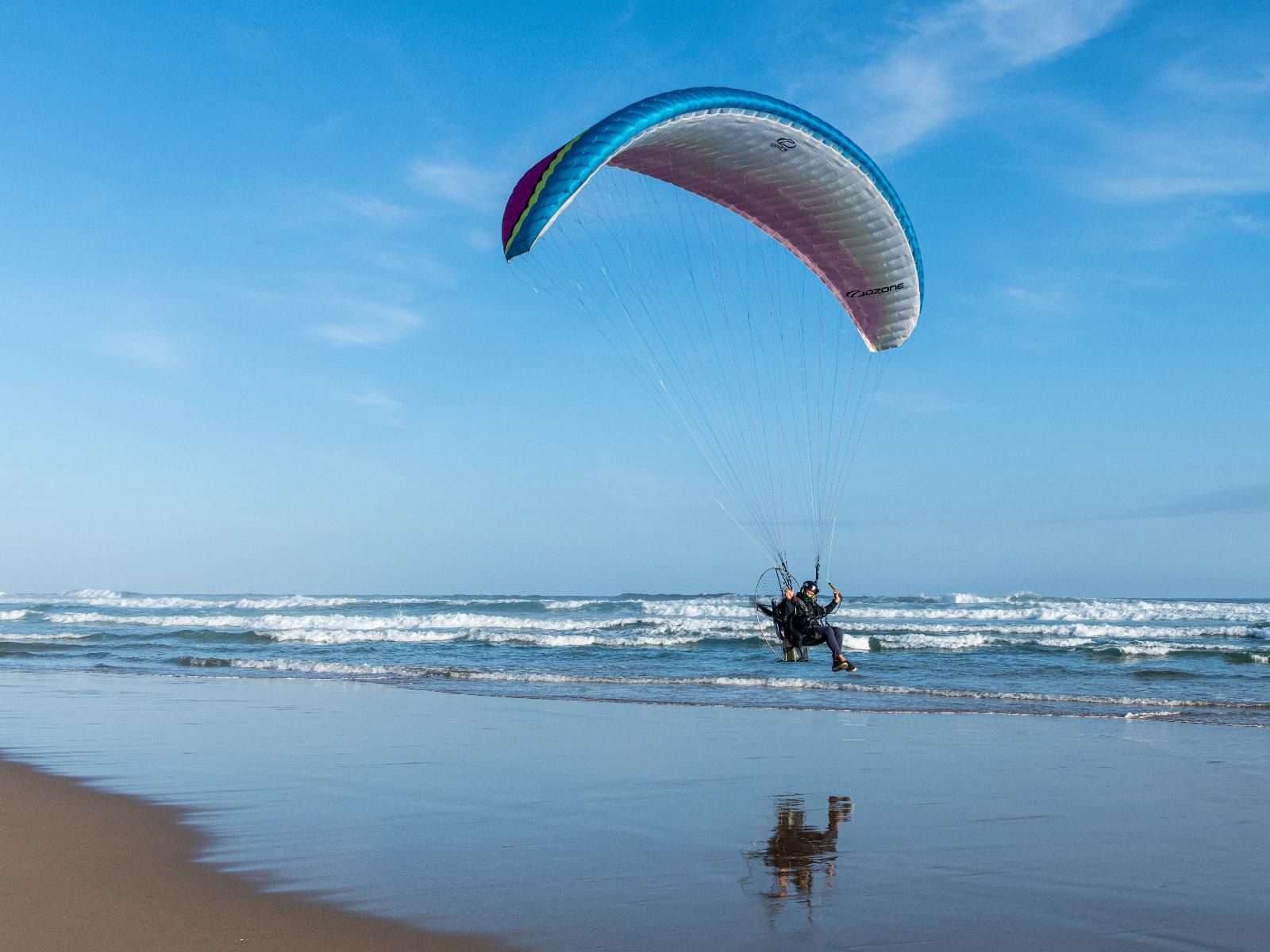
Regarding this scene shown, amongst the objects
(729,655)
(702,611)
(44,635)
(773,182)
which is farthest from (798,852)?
(702,611)

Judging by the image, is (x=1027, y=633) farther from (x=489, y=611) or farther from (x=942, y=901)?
(x=942, y=901)

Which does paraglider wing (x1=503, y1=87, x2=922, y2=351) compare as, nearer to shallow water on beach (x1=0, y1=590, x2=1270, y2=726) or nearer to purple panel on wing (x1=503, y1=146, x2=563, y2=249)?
purple panel on wing (x1=503, y1=146, x2=563, y2=249)

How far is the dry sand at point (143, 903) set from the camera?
160 inches

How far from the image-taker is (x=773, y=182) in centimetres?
1055

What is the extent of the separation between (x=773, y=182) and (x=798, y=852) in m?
6.99

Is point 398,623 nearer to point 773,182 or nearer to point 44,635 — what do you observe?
point 44,635

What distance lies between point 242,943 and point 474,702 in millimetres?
9524

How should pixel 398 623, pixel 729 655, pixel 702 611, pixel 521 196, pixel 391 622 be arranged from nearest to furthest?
pixel 521 196, pixel 729 655, pixel 398 623, pixel 391 622, pixel 702 611

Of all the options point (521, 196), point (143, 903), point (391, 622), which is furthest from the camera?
point (391, 622)

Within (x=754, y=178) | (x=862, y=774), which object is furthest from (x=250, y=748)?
(x=754, y=178)

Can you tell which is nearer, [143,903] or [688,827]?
[143,903]

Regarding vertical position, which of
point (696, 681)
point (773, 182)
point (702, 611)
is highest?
point (773, 182)

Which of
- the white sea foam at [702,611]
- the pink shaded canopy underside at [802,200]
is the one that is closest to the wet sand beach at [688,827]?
the pink shaded canopy underside at [802,200]

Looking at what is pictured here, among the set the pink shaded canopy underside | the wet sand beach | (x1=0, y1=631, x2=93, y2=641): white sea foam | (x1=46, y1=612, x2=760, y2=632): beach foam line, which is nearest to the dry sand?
the wet sand beach
